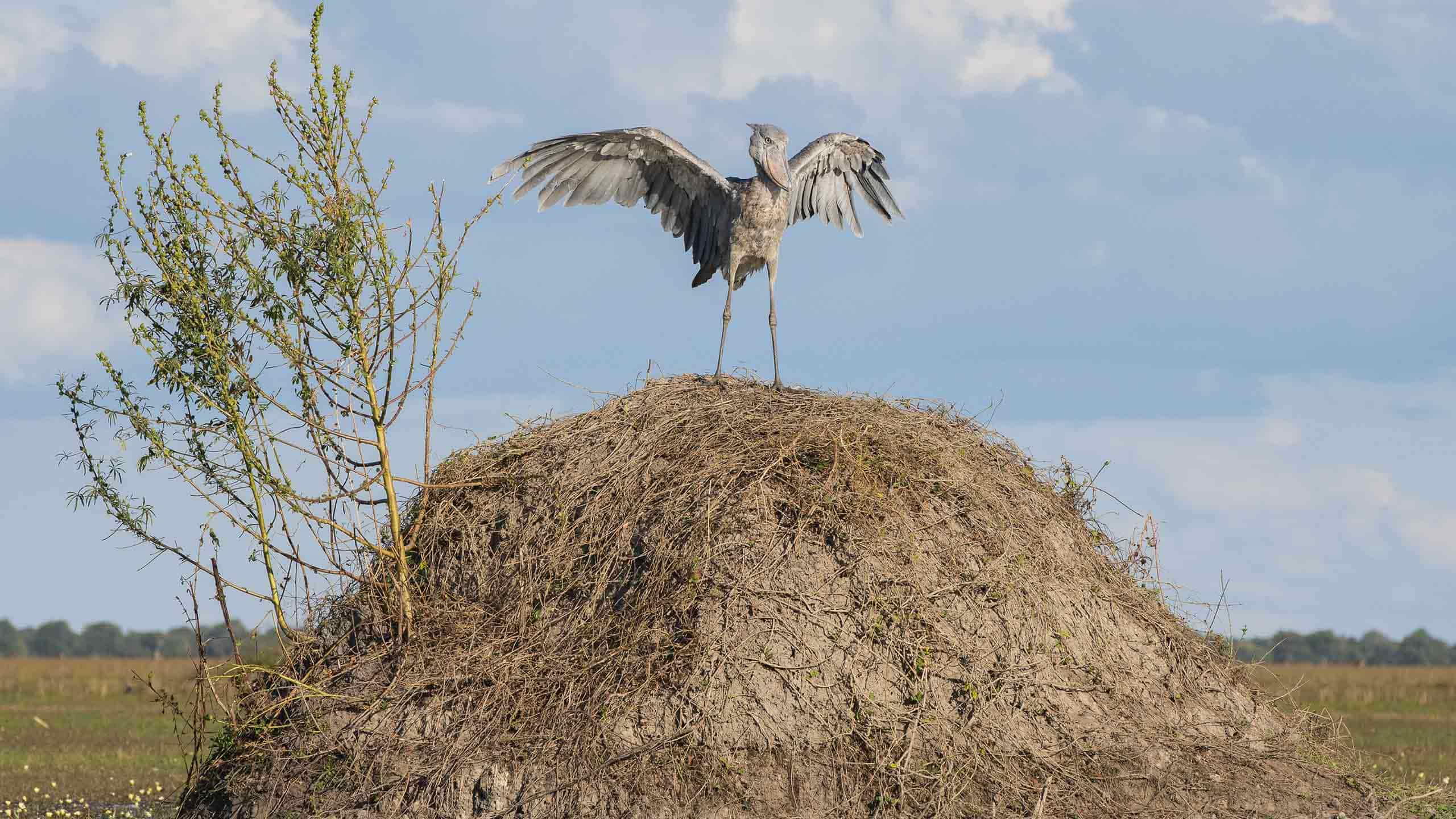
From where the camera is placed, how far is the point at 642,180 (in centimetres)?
1205

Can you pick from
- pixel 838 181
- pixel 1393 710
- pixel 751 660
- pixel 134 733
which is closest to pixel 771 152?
pixel 838 181

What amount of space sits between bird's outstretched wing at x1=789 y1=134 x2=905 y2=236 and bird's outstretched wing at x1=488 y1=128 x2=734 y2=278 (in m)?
0.85

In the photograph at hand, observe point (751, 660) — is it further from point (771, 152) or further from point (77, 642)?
point (77, 642)

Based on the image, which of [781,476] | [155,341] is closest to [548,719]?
[781,476]

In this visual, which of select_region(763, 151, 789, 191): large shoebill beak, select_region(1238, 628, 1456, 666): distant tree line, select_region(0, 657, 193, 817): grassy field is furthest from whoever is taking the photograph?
select_region(1238, 628, 1456, 666): distant tree line

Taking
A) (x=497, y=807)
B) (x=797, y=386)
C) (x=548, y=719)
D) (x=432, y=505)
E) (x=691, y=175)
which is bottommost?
(x=497, y=807)

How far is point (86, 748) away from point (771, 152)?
50.4 ft

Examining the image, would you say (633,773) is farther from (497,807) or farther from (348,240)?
(348,240)

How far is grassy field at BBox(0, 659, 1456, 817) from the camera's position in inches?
550

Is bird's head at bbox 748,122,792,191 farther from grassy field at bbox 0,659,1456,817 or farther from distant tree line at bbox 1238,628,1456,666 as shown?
distant tree line at bbox 1238,628,1456,666

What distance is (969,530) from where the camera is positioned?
32.4 feet

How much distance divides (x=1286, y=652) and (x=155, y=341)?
76648mm

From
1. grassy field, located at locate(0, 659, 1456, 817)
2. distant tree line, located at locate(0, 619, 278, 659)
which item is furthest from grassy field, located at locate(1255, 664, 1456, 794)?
distant tree line, located at locate(0, 619, 278, 659)

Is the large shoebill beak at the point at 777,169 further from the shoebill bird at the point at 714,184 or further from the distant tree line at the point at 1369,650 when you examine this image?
the distant tree line at the point at 1369,650
